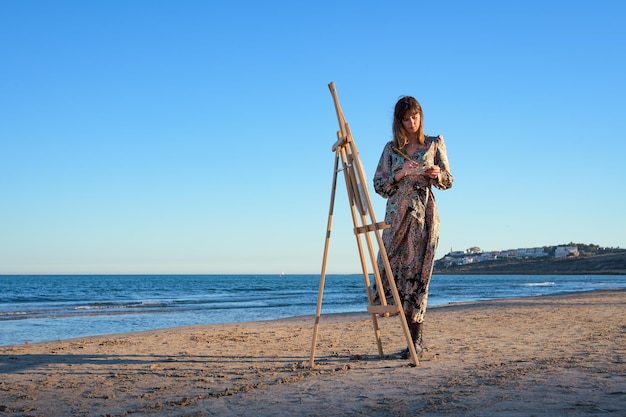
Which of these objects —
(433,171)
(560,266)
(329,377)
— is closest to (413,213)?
(433,171)

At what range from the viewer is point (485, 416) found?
2.89m

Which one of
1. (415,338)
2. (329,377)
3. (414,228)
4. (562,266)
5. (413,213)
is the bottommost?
(562,266)

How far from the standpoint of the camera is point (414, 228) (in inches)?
202

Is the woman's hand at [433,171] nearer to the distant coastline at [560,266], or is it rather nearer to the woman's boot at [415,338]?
the woman's boot at [415,338]

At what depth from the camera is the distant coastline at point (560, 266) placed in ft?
293

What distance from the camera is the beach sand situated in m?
3.26

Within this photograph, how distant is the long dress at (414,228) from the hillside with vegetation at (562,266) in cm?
8745

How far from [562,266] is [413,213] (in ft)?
338

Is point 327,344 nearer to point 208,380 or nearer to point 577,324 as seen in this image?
point 208,380

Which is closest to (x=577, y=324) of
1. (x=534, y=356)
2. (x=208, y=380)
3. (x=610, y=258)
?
(x=534, y=356)

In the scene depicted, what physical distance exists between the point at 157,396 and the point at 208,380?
2.03ft

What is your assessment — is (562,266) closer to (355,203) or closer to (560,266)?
(560,266)

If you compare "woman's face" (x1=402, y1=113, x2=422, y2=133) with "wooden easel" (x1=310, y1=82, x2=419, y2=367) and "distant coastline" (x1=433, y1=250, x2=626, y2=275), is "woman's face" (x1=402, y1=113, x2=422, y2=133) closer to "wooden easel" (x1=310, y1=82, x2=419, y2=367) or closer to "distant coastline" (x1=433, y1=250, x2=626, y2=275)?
"wooden easel" (x1=310, y1=82, x2=419, y2=367)

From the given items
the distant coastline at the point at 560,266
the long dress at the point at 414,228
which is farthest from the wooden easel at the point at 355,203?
the distant coastline at the point at 560,266
